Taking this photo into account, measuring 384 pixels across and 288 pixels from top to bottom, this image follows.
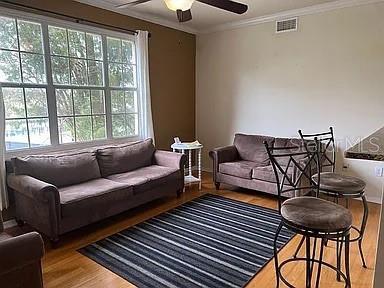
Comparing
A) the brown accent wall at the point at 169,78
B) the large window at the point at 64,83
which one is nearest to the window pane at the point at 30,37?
the large window at the point at 64,83

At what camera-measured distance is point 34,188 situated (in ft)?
8.41

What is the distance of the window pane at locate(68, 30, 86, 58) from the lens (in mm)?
3473

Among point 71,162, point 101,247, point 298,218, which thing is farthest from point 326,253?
point 71,162

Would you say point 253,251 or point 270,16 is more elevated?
point 270,16

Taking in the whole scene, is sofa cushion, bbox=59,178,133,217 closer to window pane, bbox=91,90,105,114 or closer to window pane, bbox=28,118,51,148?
window pane, bbox=28,118,51,148

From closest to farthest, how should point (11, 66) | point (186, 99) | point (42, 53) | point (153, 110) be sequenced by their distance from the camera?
point (11, 66) < point (42, 53) < point (153, 110) < point (186, 99)

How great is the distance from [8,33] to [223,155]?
3076 mm

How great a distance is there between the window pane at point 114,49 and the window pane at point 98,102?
1.63 ft

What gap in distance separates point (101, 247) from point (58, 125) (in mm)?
1630

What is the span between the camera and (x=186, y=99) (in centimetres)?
519

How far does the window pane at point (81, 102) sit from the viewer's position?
361 centimetres

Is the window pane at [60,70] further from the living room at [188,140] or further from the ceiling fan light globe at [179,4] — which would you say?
the ceiling fan light globe at [179,4]

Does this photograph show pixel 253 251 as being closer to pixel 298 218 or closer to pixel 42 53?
pixel 298 218

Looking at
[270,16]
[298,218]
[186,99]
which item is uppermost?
[270,16]
